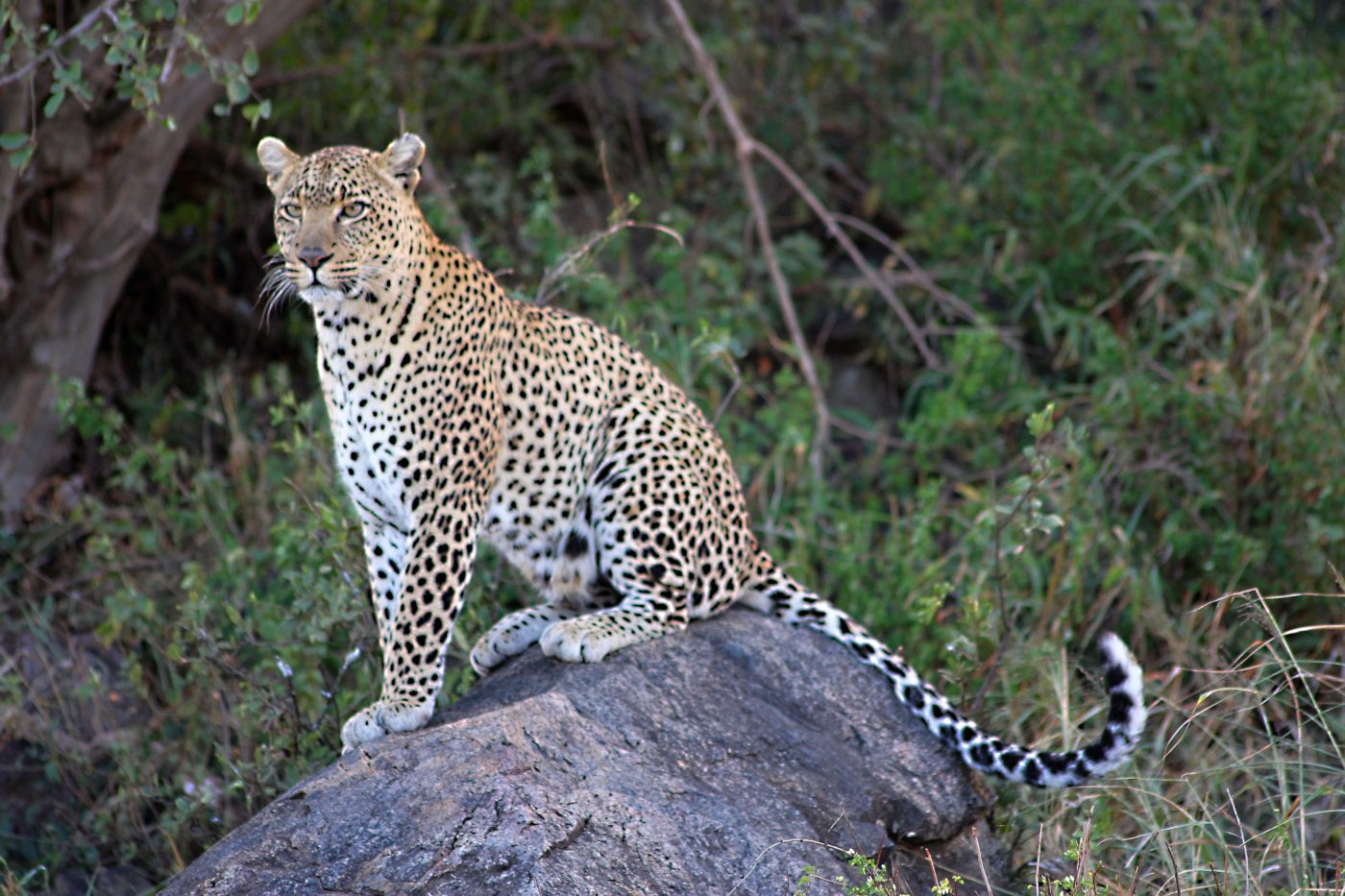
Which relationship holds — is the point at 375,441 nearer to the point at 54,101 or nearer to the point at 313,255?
the point at 313,255

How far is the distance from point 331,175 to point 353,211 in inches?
6.5

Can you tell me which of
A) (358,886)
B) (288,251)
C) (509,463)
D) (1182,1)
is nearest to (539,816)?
(358,886)

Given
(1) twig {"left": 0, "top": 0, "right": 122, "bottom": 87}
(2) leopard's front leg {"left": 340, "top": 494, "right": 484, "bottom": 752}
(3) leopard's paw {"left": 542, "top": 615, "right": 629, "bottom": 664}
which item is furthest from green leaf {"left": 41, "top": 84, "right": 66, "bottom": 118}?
(3) leopard's paw {"left": 542, "top": 615, "right": 629, "bottom": 664}

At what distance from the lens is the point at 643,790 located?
4.85 meters

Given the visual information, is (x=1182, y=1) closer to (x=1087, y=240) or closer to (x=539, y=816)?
(x=1087, y=240)

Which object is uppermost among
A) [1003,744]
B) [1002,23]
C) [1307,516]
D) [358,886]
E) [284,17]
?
[284,17]

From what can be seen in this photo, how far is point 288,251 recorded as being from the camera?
5.48 meters

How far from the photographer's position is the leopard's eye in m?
5.51

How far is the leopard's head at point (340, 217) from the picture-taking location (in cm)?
543

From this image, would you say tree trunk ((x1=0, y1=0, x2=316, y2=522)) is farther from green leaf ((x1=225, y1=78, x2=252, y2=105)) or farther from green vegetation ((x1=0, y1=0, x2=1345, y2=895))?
green leaf ((x1=225, y1=78, x2=252, y2=105))

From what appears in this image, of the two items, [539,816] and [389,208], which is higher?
[389,208]

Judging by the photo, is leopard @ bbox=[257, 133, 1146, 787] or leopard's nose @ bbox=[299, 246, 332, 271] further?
leopard @ bbox=[257, 133, 1146, 787]

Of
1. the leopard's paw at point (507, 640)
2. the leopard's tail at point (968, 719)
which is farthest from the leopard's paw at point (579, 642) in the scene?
the leopard's tail at point (968, 719)

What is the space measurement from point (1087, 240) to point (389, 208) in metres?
6.14
